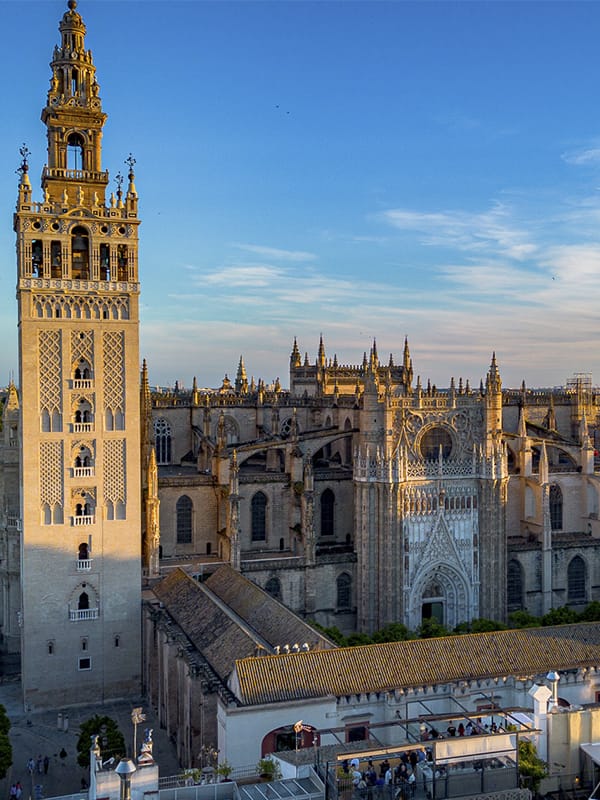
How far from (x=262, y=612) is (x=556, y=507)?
2690 centimetres

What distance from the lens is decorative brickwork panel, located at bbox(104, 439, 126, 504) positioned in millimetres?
42281

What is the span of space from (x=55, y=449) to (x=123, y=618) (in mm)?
9111

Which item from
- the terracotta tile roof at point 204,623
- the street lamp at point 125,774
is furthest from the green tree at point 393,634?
the street lamp at point 125,774

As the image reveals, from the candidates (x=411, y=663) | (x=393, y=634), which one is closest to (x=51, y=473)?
(x=393, y=634)

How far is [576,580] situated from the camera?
2189 inches

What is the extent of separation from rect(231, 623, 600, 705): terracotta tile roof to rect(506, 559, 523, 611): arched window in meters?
Result: 17.4

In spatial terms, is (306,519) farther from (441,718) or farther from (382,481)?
(441,718)

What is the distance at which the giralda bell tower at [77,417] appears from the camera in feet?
134

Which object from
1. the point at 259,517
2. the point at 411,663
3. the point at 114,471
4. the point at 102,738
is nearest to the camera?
the point at 102,738

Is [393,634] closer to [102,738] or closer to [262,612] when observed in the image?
[262,612]

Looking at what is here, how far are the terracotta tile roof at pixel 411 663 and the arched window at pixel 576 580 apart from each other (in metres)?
19.5

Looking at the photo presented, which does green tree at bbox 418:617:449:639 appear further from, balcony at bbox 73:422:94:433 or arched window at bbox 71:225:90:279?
arched window at bbox 71:225:90:279

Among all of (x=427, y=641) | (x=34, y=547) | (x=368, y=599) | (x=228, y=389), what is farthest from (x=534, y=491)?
(x=228, y=389)

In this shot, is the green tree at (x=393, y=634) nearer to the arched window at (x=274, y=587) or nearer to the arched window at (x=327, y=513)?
the arched window at (x=274, y=587)
